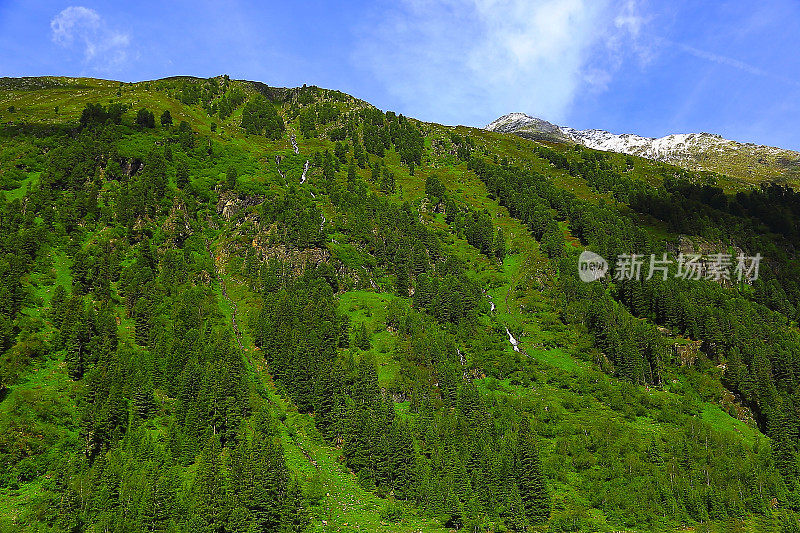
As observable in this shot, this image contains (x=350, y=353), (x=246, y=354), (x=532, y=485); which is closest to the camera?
(x=532, y=485)

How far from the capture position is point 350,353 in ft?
244

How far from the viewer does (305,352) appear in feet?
232

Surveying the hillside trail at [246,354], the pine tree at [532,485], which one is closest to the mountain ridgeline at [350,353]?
the pine tree at [532,485]

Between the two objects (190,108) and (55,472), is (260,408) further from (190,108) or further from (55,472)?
(190,108)

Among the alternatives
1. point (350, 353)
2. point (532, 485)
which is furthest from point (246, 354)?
point (532, 485)

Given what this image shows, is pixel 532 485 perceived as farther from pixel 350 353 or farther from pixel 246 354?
pixel 246 354

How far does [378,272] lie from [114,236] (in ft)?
186

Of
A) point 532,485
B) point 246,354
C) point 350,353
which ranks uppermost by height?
point 350,353

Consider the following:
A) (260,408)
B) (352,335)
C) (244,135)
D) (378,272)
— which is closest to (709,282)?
(378,272)

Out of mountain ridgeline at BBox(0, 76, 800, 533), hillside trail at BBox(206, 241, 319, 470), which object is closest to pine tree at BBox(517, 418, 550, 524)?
mountain ridgeline at BBox(0, 76, 800, 533)

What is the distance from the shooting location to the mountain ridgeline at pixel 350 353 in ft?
161

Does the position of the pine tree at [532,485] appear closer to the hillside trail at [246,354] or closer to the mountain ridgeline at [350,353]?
the mountain ridgeline at [350,353]

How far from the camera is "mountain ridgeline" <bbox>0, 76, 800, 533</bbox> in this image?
49.1 metres

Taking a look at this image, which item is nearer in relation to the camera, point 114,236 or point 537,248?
point 114,236
